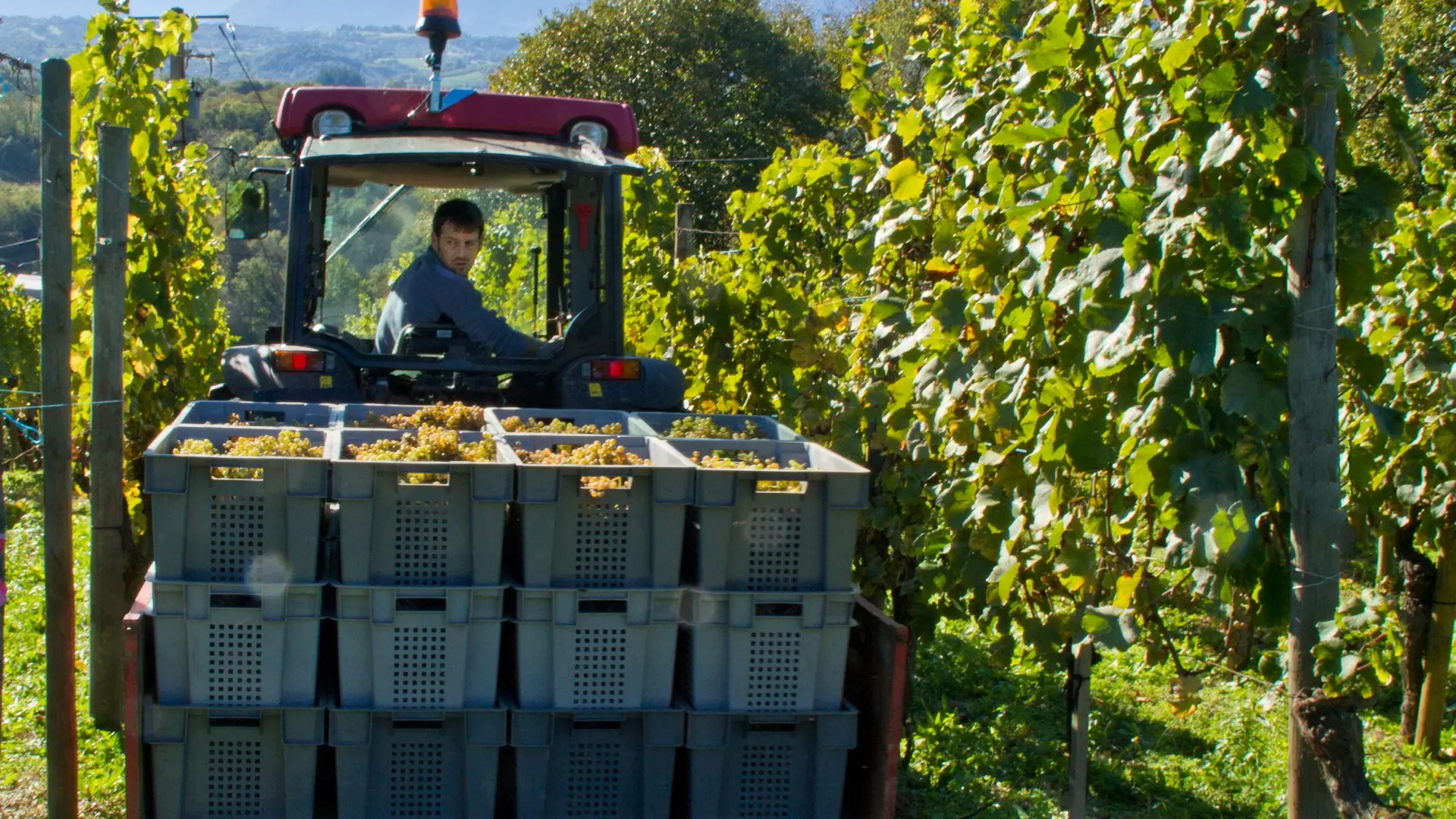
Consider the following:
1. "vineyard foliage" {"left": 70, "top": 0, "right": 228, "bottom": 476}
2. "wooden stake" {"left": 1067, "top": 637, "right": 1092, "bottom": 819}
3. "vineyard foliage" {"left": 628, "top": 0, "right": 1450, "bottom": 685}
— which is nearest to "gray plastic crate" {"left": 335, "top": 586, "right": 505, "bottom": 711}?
"vineyard foliage" {"left": 628, "top": 0, "right": 1450, "bottom": 685}

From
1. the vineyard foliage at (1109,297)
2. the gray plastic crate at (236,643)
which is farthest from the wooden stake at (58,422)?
the vineyard foliage at (1109,297)

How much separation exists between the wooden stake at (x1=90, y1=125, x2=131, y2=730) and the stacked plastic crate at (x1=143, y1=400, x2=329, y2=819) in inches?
65.2

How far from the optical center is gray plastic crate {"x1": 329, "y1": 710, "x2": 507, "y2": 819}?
3.08 m

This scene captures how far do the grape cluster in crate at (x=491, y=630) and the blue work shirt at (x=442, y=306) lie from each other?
A: 5.18 ft

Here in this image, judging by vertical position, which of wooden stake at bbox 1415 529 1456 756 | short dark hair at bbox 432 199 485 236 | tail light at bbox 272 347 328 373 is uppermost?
short dark hair at bbox 432 199 485 236

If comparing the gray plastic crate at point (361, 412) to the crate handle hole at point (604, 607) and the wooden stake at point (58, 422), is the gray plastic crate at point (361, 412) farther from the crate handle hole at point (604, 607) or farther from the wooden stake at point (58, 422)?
the crate handle hole at point (604, 607)

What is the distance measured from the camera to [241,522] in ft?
9.83

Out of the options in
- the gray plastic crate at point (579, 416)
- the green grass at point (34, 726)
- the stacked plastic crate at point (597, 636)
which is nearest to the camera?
the stacked plastic crate at point (597, 636)

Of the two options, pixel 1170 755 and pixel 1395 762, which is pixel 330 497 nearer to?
pixel 1170 755

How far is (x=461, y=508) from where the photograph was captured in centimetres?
304

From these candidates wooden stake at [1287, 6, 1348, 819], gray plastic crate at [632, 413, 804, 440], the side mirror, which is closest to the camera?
wooden stake at [1287, 6, 1348, 819]

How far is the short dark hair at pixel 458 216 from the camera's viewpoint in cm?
491

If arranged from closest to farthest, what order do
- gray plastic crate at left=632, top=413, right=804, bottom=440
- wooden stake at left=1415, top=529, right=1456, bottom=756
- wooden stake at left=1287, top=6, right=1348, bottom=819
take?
wooden stake at left=1287, top=6, right=1348, bottom=819
gray plastic crate at left=632, top=413, right=804, bottom=440
wooden stake at left=1415, top=529, right=1456, bottom=756

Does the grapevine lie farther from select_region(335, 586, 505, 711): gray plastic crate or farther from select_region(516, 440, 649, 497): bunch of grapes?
select_region(335, 586, 505, 711): gray plastic crate
